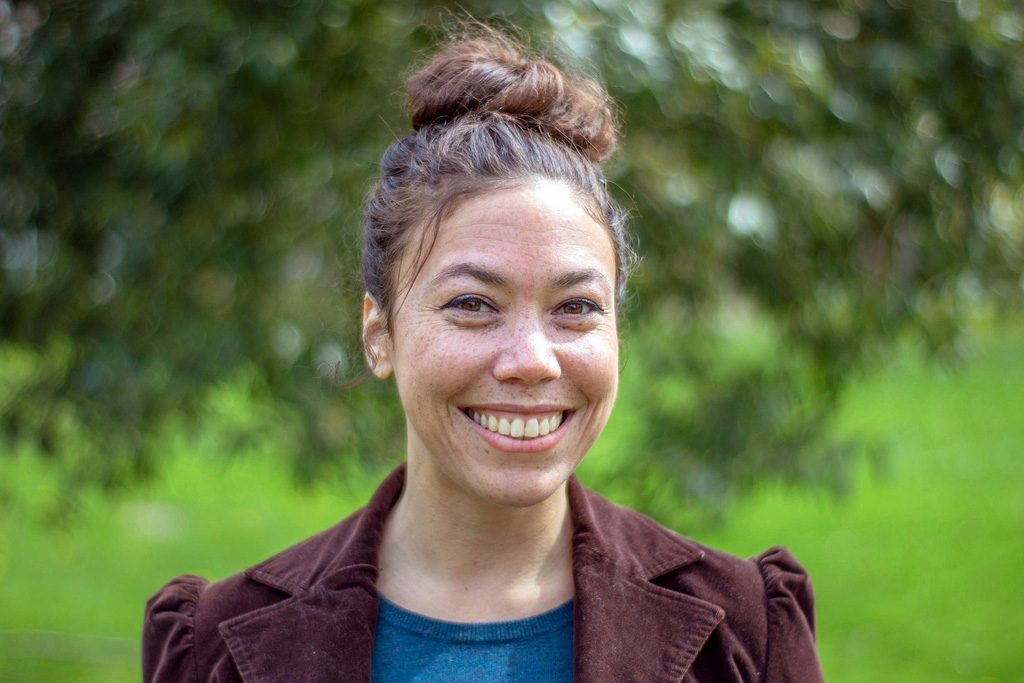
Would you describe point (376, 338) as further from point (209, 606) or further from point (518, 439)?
point (209, 606)

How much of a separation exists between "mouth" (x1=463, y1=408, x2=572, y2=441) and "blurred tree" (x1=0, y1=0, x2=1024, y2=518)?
90 cm

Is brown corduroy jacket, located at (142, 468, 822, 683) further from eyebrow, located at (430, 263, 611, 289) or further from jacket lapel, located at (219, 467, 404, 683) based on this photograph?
eyebrow, located at (430, 263, 611, 289)

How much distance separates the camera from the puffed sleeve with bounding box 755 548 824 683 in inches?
80.5

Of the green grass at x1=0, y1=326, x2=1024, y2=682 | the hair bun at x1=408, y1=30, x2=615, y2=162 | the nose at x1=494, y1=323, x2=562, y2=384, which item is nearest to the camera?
the nose at x1=494, y1=323, x2=562, y2=384

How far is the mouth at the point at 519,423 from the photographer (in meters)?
1.93

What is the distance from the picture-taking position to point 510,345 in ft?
6.30

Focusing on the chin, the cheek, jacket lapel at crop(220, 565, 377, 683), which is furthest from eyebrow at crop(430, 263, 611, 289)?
jacket lapel at crop(220, 565, 377, 683)

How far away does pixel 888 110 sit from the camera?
311 centimetres

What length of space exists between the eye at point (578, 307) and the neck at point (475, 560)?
0.38 meters

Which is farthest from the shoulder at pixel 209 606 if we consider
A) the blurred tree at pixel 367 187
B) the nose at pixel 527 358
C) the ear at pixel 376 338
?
the blurred tree at pixel 367 187

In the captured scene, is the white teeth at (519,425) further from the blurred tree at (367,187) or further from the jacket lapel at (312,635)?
the blurred tree at (367,187)

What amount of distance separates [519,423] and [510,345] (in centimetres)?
13

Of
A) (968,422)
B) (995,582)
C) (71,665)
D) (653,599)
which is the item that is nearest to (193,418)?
(653,599)

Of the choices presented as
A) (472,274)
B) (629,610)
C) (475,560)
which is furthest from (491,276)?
(629,610)
